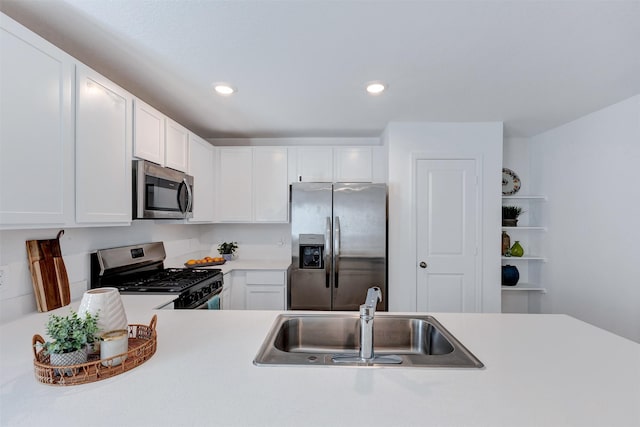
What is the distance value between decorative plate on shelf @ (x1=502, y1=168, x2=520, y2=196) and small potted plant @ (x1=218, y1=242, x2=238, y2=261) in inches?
129

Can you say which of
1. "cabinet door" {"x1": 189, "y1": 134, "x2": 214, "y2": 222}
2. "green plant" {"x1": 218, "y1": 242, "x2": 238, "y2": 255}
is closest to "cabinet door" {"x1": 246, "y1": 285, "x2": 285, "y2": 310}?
"green plant" {"x1": 218, "y1": 242, "x2": 238, "y2": 255}

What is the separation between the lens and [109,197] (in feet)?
5.79

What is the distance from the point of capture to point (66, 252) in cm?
186

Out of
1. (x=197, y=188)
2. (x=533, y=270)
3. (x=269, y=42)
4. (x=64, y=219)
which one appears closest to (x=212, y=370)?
(x=64, y=219)

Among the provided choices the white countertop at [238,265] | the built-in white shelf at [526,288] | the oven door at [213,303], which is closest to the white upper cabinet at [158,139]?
the white countertop at [238,265]

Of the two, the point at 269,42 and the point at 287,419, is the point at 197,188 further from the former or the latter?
the point at 287,419

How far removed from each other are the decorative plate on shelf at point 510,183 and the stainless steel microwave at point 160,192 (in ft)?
11.3

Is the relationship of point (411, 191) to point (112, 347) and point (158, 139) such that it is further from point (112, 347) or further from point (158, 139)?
point (112, 347)

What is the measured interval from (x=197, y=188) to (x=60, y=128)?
1577 mm

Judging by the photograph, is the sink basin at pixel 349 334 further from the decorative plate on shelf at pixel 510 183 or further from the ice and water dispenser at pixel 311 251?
the decorative plate on shelf at pixel 510 183

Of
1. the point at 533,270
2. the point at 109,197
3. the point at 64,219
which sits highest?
the point at 109,197

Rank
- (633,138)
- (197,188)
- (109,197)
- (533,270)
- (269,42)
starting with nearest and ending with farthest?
(269,42) < (109,197) < (633,138) < (197,188) < (533,270)

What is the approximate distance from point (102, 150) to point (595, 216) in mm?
3829

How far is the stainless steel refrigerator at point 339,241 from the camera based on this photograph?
116 inches
